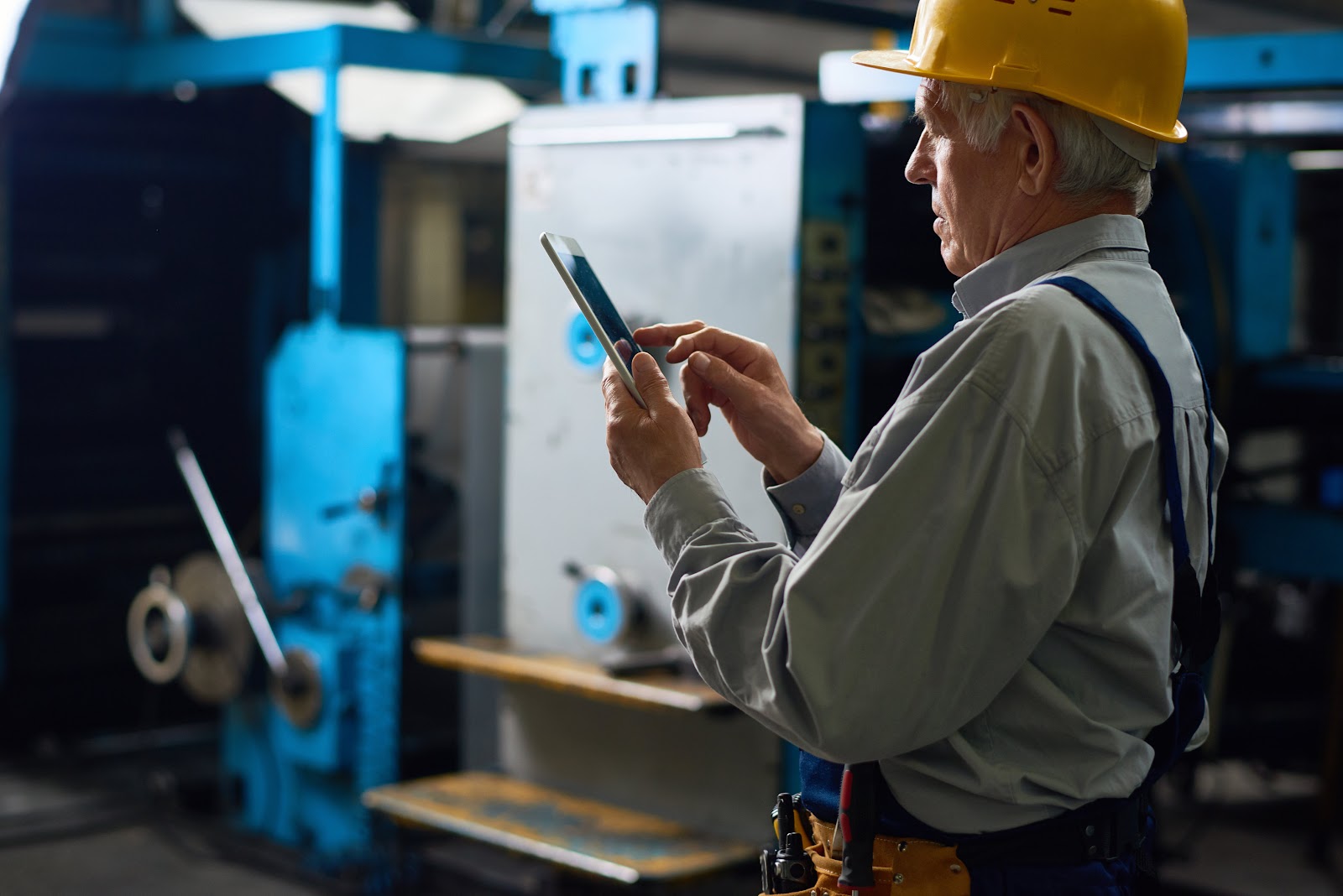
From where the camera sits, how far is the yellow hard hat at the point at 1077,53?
127 cm

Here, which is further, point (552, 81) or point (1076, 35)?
point (552, 81)

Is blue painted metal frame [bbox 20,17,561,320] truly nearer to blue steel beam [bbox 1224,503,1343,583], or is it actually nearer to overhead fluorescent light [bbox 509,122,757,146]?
overhead fluorescent light [bbox 509,122,757,146]

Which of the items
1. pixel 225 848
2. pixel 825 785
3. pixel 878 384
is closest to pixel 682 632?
pixel 825 785

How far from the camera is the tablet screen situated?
147 cm

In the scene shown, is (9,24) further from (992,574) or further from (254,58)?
(992,574)

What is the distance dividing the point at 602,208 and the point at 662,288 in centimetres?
25

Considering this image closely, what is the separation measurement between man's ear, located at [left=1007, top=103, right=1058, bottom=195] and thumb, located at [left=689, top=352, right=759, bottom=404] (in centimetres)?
35

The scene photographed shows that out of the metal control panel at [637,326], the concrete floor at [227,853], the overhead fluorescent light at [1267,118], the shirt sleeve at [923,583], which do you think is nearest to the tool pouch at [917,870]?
the shirt sleeve at [923,583]

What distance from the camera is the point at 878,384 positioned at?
356 cm

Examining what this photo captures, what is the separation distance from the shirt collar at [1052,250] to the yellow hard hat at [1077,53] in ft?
0.27

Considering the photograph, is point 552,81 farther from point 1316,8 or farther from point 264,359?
point 1316,8

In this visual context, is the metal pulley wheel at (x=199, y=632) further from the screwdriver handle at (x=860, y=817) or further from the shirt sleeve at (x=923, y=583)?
the shirt sleeve at (x=923, y=583)

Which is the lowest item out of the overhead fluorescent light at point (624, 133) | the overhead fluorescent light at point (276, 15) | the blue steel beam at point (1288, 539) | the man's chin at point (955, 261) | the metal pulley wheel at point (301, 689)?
the metal pulley wheel at point (301, 689)

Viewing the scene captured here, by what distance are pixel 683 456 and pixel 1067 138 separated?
42 centimetres
